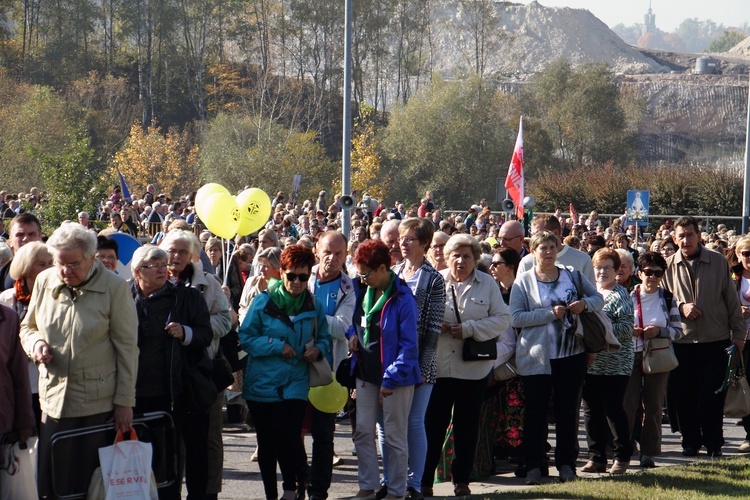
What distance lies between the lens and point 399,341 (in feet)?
22.3

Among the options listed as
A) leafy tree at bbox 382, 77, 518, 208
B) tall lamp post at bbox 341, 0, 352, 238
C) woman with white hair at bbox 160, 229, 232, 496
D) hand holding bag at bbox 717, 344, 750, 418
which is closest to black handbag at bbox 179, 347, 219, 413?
woman with white hair at bbox 160, 229, 232, 496

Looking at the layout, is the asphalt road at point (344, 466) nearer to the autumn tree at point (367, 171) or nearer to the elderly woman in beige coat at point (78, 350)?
the elderly woman in beige coat at point (78, 350)

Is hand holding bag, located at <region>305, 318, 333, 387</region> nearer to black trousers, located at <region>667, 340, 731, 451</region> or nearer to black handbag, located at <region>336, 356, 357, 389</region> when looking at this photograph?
black handbag, located at <region>336, 356, 357, 389</region>

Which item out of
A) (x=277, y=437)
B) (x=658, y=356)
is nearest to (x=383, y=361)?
(x=277, y=437)

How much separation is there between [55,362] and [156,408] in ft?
2.92

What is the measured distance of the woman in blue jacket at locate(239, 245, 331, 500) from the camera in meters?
6.78

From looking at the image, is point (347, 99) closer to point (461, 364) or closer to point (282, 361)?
point (461, 364)

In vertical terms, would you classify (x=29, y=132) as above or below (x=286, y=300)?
above

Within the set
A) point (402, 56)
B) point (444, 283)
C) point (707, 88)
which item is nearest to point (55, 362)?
point (444, 283)

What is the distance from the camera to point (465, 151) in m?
71.9

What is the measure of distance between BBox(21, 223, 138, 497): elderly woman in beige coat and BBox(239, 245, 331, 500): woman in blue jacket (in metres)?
1.16

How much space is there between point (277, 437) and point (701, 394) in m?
4.35

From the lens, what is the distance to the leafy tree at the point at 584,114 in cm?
8319

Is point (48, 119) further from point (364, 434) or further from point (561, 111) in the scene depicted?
point (364, 434)
